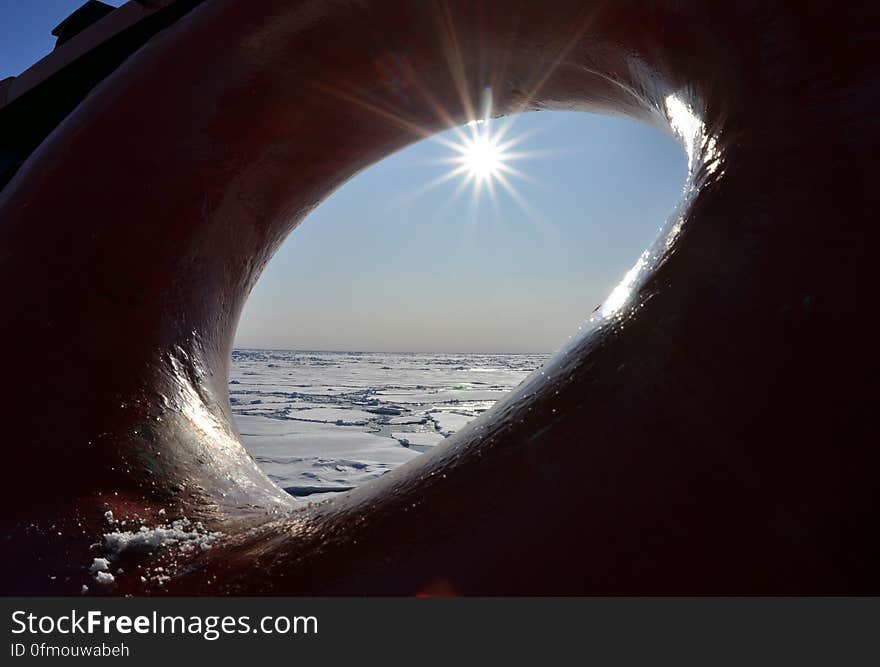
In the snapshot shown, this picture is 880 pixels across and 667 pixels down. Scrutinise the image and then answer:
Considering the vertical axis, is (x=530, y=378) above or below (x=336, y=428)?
below

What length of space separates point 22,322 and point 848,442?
1.40 metres

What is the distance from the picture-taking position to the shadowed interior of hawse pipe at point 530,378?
0.44 metres

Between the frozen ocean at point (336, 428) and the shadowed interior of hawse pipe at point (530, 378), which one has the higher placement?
the frozen ocean at point (336, 428)

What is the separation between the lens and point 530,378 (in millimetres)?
738

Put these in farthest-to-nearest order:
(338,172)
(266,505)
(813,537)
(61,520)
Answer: (338,172)
(266,505)
(61,520)
(813,537)

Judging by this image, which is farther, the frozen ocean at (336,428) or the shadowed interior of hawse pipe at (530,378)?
the frozen ocean at (336,428)

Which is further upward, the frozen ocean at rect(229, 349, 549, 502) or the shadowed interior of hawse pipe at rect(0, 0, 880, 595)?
the frozen ocean at rect(229, 349, 549, 502)

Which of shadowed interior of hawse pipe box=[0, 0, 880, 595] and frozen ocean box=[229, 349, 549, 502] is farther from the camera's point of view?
frozen ocean box=[229, 349, 549, 502]

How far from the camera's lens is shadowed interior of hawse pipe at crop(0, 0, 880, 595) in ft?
1.46

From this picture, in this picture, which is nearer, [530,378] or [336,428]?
[530,378]
